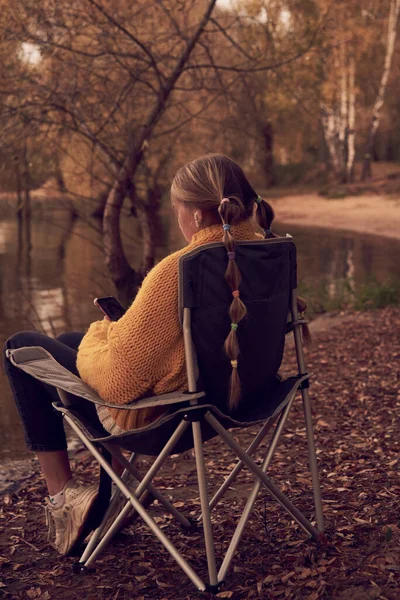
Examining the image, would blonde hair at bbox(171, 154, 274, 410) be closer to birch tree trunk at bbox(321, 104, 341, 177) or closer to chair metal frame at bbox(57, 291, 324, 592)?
chair metal frame at bbox(57, 291, 324, 592)

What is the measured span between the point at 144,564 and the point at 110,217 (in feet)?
18.8

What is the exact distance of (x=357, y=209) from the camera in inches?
1240

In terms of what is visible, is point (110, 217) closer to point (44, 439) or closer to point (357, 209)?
point (44, 439)

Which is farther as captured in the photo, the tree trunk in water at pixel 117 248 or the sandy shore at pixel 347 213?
the sandy shore at pixel 347 213

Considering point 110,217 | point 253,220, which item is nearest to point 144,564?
point 253,220

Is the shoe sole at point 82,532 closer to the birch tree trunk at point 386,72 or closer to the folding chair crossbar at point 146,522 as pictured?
the folding chair crossbar at point 146,522

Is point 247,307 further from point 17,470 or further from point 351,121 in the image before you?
point 351,121

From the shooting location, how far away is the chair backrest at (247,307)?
278cm

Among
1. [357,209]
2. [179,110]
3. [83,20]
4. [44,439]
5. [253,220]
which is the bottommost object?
[357,209]

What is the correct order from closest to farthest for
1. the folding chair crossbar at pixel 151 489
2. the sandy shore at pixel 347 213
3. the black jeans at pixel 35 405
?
the folding chair crossbar at pixel 151 489 → the black jeans at pixel 35 405 → the sandy shore at pixel 347 213

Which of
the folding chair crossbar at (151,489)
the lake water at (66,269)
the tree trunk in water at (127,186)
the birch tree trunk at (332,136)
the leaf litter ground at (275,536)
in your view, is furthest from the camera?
the birch tree trunk at (332,136)

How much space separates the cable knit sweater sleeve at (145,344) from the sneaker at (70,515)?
1.48 ft

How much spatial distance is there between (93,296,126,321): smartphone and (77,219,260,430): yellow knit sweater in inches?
6.5

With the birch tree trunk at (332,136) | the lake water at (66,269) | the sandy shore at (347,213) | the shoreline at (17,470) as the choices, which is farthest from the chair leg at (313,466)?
the birch tree trunk at (332,136)
